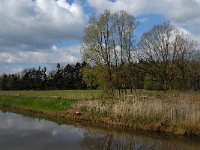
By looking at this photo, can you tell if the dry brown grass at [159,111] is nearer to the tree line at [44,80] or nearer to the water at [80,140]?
the water at [80,140]

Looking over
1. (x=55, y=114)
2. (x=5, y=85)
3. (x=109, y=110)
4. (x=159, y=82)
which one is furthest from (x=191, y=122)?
(x=5, y=85)

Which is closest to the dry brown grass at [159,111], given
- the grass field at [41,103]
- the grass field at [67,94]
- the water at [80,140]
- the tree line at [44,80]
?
the water at [80,140]

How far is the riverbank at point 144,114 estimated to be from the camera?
2147 centimetres

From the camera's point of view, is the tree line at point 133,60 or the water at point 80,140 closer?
the water at point 80,140

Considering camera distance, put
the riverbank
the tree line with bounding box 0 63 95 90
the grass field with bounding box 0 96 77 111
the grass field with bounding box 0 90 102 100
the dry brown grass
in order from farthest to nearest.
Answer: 1. the tree line with bounding box 0 63 95 90
2. the grass field with bounding box 0 90 102 100
3. the grass field with bounding box 0 96 77 111
4. the riverbank
5. the dry brown grass

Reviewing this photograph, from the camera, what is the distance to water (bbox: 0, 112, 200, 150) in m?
17.9

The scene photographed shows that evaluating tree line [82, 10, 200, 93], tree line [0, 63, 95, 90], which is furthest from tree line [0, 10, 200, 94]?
tree line [0, 63, 95, 90]

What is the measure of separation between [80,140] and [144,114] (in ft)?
18.0

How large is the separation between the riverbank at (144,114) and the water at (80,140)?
4.61ft

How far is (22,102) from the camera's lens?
151ft

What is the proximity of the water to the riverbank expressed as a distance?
1.41 metres

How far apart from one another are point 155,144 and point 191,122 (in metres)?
3.39

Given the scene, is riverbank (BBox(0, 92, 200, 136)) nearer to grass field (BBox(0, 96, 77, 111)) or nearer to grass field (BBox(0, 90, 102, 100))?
grass field (BBox(0, 96, 77, 111))

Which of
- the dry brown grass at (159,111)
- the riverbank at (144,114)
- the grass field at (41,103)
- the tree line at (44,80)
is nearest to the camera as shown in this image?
the dry brown grass at (159,111)
